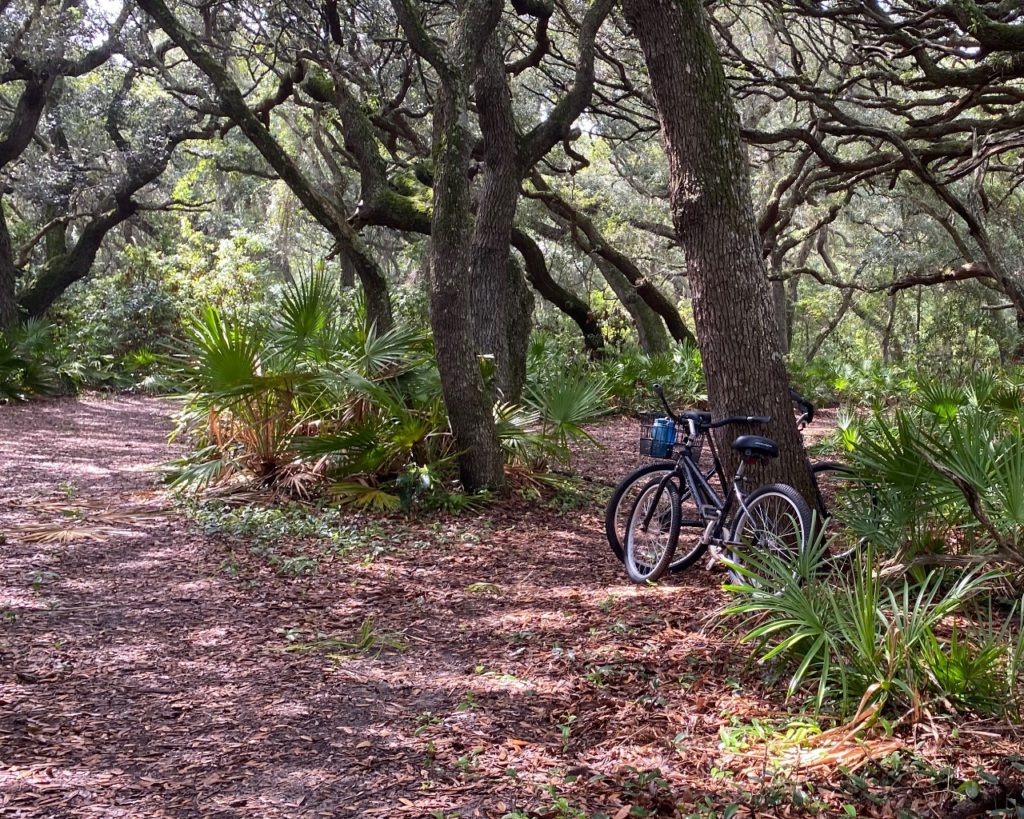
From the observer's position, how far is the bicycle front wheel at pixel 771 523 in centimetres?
461

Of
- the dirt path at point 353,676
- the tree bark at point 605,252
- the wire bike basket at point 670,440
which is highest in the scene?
the tree bark at point 605,252

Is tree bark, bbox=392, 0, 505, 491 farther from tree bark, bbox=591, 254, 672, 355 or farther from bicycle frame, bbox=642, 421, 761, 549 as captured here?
tree bark, bbox=591, 254, 672, 355

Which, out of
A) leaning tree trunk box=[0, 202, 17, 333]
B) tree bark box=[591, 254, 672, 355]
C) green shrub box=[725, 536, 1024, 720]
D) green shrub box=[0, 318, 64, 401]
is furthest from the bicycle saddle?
leaning tree trunk box=[0, 202, 17, 333]

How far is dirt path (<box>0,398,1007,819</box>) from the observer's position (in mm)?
3082

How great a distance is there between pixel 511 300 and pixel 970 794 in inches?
300

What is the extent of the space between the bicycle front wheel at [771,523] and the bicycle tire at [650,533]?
0.50m

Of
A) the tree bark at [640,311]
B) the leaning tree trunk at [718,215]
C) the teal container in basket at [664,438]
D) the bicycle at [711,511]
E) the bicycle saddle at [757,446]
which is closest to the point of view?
the bicycle at [711,511]

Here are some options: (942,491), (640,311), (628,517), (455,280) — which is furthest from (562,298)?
(942,491)

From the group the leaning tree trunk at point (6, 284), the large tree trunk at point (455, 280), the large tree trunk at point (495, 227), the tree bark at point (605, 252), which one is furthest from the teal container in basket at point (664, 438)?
the leaning tree trunk at point (6, 284)

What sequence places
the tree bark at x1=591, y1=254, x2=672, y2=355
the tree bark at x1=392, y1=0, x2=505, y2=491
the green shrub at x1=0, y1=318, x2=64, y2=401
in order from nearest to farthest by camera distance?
1. the tree bark at x1=392, y1=0, x2=505, y2=491
2. the green shrub at x1=0, y1=318, x2=64, y2=401
3. the tree bark at x1=591, y1=254, x2=672, y2=355

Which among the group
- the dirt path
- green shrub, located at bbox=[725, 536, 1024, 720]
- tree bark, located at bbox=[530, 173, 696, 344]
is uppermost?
tree bark, located at bbox=[530, 173, 696, 344]

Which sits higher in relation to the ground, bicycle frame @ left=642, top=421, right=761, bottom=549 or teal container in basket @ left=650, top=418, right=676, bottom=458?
teal container in basket @ left=650, top=418, right=676, bottom=458

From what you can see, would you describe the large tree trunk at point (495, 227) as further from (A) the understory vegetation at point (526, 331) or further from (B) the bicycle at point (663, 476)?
(B) the bicycle at point (663, 476)

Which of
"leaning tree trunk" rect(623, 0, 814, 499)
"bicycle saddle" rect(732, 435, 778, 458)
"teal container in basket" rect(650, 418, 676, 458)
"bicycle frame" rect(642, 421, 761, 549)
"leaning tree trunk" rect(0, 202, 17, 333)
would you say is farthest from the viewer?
"leaning tree trunk" rect(0, 202, 17, 333)
